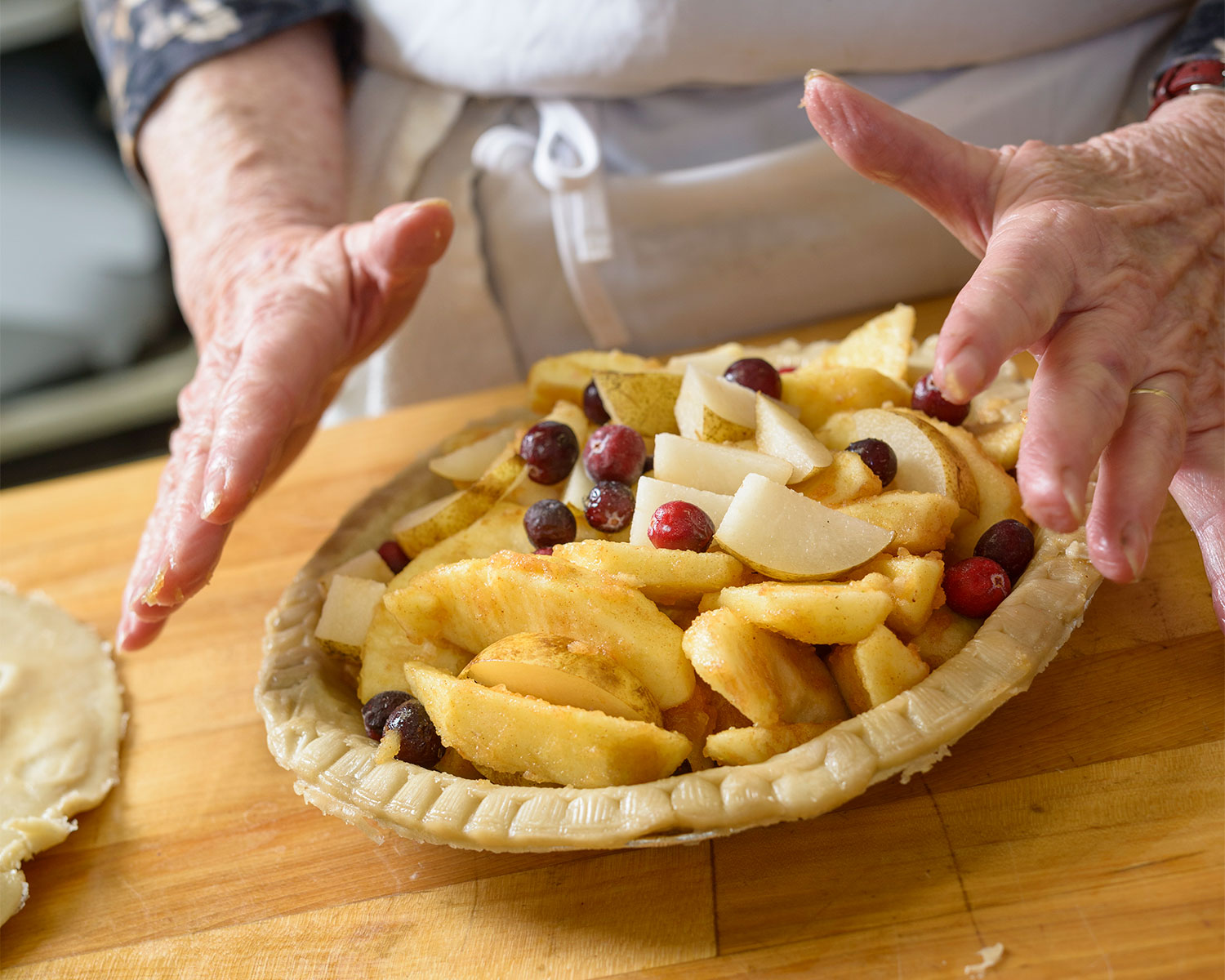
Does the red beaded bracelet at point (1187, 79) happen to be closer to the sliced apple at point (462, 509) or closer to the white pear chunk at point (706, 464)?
the white pear chunk at point (706, 464)

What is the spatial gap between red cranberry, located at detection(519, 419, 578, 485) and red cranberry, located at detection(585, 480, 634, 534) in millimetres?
124

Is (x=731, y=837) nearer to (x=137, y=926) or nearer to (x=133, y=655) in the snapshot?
(x=137, y=926)

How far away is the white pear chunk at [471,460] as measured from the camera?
4.93 feet

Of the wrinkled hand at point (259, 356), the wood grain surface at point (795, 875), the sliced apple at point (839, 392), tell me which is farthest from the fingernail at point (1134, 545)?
the wrinkled hand at point (259, 356)

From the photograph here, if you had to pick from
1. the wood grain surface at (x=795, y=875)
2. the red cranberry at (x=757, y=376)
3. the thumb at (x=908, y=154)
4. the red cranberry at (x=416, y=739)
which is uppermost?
the thumb at (x=908, y=154)

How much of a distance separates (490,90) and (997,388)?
1082mm

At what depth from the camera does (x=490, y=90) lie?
6.42 feet

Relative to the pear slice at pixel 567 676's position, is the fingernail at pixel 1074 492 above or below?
above

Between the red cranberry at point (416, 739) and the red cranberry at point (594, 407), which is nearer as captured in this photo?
the red cranberry at point (416, 739)

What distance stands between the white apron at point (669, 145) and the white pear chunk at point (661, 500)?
0.93 m

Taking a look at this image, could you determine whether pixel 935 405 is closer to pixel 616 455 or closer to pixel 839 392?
pixel 839 392

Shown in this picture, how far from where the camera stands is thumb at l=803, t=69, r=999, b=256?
42.5 inches

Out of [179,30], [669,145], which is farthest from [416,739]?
[179,30]

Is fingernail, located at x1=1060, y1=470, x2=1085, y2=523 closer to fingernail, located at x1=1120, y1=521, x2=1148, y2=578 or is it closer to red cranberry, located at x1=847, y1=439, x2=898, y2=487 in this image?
fingernail, located at x1=1120, y1=521, x2=1148, y2=578
